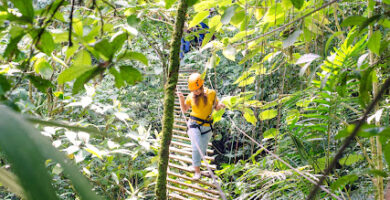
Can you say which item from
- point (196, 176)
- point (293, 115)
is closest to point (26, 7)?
point (293, 115)

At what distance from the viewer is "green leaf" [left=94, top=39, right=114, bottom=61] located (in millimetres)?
316

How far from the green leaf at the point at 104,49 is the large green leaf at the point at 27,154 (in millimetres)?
178

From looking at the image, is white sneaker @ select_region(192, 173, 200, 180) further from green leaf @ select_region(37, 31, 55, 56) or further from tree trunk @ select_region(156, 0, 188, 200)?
green leaf @ select_region(37, 31, 55, 56)

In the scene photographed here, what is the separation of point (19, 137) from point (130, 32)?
0.35 metres

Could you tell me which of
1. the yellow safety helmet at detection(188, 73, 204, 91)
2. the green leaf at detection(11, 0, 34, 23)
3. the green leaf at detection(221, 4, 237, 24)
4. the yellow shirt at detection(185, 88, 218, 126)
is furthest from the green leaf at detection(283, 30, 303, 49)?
the yellow shirt at detection(185, 88, 218, 126)

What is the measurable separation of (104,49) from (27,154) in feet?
0.69

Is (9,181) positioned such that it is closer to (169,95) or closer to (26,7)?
(26,7)

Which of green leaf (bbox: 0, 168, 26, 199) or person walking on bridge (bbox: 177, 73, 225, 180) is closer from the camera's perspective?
green leaf (bbox: 0, 168, 26, 199)

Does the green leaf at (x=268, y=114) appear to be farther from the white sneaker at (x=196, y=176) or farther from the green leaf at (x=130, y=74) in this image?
the white sneaker at (x=196, y=176)

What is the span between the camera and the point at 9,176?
0.75 ft

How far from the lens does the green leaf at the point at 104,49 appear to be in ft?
1.04

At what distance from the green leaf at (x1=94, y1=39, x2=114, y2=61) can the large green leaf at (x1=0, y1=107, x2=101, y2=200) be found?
0.58ft

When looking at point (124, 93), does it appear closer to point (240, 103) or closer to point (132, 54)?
point (240, 103)

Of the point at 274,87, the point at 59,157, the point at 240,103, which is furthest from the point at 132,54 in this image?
the point at 274,87
